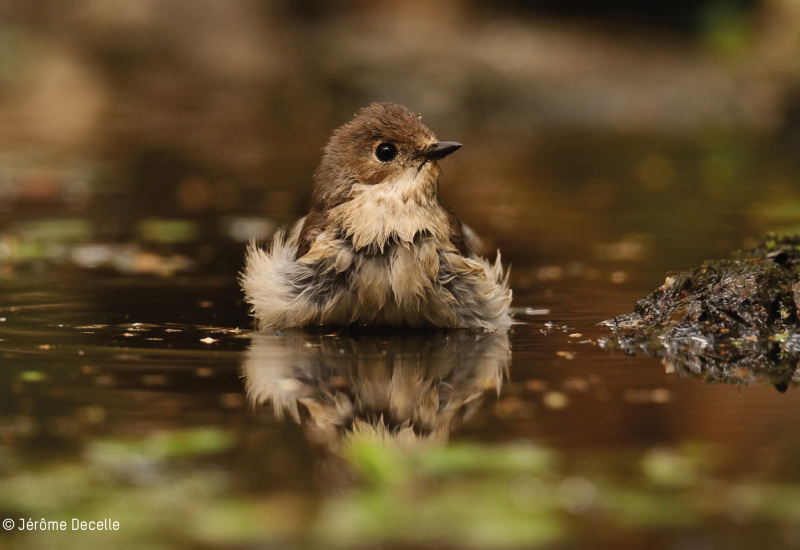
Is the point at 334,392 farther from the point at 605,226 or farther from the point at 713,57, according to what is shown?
the point at 713,57

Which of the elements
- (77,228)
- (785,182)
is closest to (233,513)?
(77,228)

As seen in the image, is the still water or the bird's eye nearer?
the still water

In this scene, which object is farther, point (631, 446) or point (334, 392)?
point (334, 392)

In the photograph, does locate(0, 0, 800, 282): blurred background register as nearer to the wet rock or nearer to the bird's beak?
the wet rock

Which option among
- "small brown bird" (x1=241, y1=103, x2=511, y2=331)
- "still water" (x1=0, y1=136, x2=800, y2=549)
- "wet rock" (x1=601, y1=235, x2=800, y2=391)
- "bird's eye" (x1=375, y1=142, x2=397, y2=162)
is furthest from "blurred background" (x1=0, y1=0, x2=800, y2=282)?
"bird's eye" (x1=375, y1=142, x2=397, y2=162)

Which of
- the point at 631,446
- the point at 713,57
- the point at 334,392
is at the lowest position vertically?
the point at 631,446

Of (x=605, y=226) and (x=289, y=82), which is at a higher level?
(x=289, y=82)

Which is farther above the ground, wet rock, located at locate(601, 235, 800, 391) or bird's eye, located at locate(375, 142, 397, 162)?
bird's eye, located at locate(375, 142, 397, 162)
